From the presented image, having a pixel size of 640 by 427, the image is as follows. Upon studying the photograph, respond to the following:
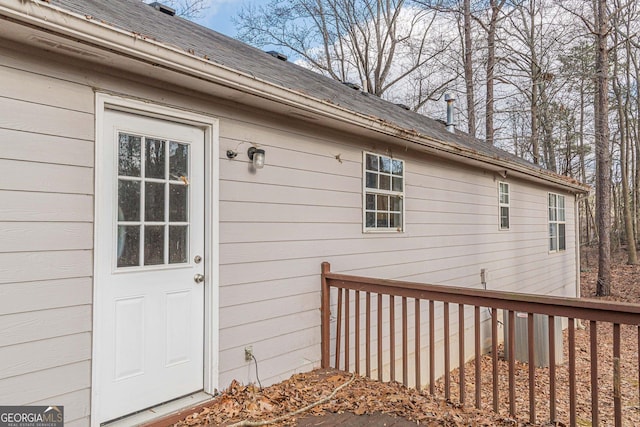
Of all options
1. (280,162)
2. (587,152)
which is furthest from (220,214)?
(587,152)

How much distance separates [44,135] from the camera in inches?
97.0

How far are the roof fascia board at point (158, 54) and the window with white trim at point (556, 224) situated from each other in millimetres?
7604

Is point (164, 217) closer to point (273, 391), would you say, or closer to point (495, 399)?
point (273, 391)

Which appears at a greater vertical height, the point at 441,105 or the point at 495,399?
the point at 441,105

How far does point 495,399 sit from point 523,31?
50.7 ft

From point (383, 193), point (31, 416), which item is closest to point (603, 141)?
point (383, 193)

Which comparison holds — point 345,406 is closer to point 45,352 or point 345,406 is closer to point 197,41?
point 45,352

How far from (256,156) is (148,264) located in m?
1.26

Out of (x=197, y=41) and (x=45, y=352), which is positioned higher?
(x=197, y=41)

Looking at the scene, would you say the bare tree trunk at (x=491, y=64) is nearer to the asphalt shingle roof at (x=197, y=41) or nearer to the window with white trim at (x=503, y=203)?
the window with white trim at (x=503, y=203)

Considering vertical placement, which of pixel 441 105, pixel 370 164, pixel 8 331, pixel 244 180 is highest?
pixel 441 105

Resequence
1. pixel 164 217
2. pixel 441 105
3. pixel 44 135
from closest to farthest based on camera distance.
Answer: pixel 44 135 < pixel 164 217 < pixel 441 105

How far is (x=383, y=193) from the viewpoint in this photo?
5.18 meters

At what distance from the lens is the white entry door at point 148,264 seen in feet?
8.93
